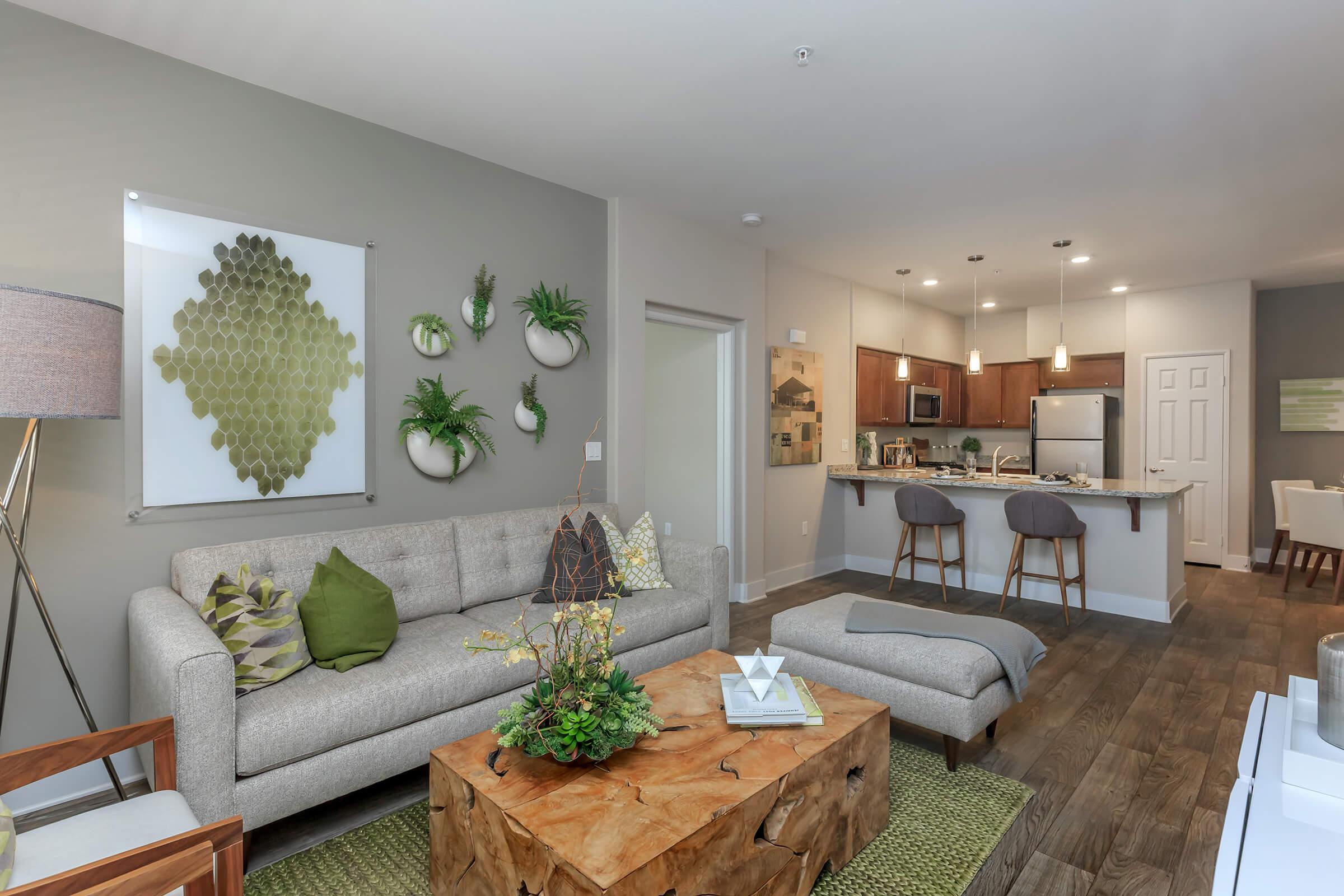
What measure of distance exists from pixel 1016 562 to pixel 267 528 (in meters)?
4.61

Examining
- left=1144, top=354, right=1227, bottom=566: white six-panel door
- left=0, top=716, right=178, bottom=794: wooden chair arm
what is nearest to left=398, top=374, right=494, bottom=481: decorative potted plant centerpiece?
left=0, top=716, right=178, bottom=794: wooden chair arm

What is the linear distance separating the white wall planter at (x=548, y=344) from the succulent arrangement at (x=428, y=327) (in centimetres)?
49

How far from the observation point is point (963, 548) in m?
Result: 5.05

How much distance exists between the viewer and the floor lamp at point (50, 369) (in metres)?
1.65

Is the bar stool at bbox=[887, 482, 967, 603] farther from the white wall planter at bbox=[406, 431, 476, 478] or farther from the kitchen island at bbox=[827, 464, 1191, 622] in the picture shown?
the white wall planter at bbox=[406, 431, 476, 478]

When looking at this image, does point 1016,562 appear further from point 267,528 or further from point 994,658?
point 267,528

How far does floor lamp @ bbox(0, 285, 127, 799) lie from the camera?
5.41ft

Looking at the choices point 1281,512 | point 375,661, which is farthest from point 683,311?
point 1281,512

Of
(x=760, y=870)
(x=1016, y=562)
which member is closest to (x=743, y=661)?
(x=760, y=870)

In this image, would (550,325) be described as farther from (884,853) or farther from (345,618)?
(884,853)

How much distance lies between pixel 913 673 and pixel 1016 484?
2895 mm

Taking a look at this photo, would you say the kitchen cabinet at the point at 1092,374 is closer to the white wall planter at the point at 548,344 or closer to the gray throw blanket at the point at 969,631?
the gray throw blanket at the point at 969,631

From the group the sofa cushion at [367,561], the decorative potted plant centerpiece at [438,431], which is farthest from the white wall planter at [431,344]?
the sofa cushion at [367,561]

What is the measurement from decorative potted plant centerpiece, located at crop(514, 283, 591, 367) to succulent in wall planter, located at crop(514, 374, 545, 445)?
0.57 feet
